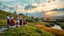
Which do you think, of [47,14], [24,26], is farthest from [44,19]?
[24,26]

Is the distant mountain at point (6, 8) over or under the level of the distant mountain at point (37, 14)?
over

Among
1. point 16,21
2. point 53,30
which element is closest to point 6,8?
point 16,21

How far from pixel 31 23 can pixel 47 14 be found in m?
0.49

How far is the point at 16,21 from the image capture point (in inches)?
225

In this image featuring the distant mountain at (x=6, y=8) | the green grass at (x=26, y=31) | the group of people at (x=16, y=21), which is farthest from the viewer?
the distant mountain at (x=6, y=8)

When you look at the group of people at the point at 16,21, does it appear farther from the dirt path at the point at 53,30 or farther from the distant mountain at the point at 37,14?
the dirt path at the point at 53,30

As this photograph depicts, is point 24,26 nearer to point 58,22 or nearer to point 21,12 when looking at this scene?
point 21,12

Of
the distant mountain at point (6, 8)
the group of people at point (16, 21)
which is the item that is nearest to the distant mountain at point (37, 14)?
the group of people at point (16, 21)

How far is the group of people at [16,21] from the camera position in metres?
5.67

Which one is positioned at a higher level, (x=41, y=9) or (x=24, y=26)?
(x=41, y=9)

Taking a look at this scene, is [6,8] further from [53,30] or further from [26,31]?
[53,30]

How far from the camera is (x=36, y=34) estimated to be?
561cm

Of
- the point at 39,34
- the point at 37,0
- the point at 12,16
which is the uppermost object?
the point at 37,0

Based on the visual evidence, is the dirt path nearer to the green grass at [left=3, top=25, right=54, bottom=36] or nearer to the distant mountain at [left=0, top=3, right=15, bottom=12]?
the green grass at [left=3, top=25, right=54, bottom=36]
